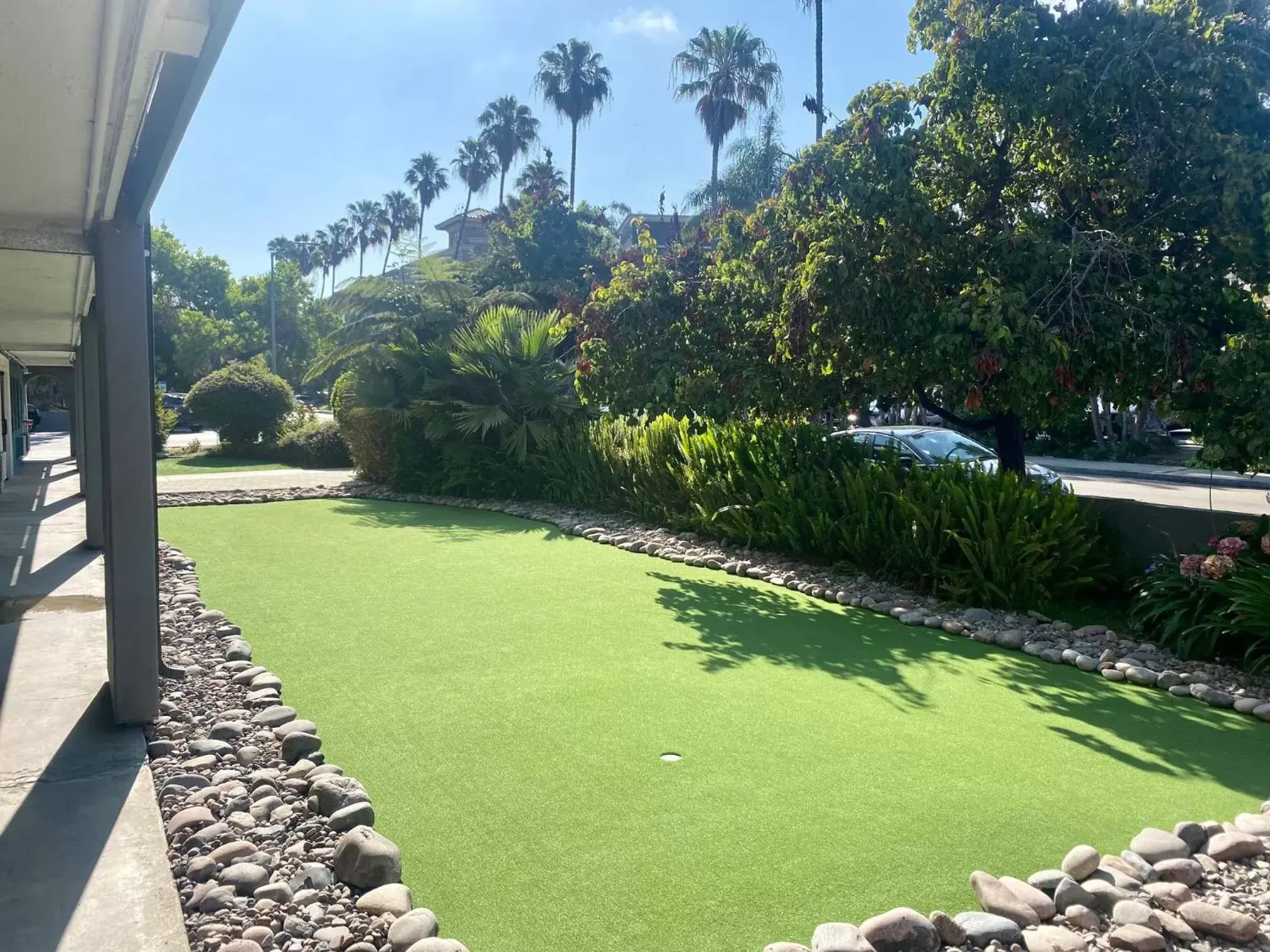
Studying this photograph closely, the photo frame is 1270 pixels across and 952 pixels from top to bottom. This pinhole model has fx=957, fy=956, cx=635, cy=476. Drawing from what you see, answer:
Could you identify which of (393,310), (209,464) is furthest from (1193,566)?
(209,464)

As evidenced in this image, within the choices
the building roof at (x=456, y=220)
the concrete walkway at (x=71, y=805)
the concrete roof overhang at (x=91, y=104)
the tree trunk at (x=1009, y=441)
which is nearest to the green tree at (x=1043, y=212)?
the tree trunk at (x=1009, y=441)

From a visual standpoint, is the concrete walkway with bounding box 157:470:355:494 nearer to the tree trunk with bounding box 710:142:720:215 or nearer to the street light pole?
the tree trunk with bounding box 710:142:720:215

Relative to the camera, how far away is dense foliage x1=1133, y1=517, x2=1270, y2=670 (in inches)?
239

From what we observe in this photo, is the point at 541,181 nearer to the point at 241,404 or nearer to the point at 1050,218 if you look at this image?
the point at 241,404

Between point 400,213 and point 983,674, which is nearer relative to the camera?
point 983,674

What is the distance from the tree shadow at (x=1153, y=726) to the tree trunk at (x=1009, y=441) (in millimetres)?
3591

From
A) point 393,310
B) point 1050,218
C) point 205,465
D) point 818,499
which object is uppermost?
point 393,310

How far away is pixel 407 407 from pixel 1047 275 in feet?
38.3

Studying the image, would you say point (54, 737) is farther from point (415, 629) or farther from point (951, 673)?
point (951, 673)

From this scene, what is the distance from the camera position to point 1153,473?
2173 centimetres

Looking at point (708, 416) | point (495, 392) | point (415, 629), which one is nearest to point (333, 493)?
point (495, 392)

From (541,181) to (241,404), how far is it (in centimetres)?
1272

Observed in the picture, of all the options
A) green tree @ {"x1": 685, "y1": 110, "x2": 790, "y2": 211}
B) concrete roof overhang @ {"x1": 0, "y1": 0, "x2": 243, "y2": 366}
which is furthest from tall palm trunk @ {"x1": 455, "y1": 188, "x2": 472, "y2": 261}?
concrete roof overhang @ {"x1": 0, "y1": 0, "x2": 243, "y2": 366}

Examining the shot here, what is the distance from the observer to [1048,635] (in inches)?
276
